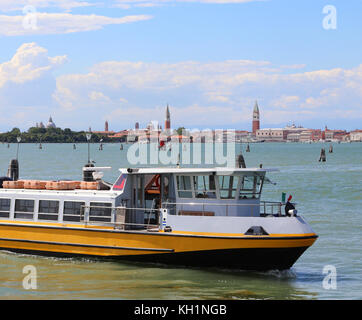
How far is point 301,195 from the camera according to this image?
53906mm

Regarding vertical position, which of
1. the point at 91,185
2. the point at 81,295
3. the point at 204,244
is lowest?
the point at 81,295

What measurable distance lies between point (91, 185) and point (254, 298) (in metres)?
8.64

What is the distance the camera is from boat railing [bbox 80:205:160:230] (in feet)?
76.8

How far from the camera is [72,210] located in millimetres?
24359

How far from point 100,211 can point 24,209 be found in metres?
3.54

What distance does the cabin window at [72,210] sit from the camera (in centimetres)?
2422

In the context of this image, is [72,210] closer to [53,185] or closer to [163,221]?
[53,185]

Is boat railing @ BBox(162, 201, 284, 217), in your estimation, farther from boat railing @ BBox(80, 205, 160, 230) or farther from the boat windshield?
boat railing @ BBox(80, 205, 160, 230)

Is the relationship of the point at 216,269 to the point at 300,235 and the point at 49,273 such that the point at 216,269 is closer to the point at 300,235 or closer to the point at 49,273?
the point at 300,235

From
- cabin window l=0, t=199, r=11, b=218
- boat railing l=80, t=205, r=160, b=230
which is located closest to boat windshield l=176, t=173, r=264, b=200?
boat railing l=80, t=205, r=160, b=230

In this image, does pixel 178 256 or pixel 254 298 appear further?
pixel 178 256

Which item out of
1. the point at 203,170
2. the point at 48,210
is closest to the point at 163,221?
the point at 203,170

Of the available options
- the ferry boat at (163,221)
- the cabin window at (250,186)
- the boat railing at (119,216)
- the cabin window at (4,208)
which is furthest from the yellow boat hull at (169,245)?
the cabin window at (250,186)
